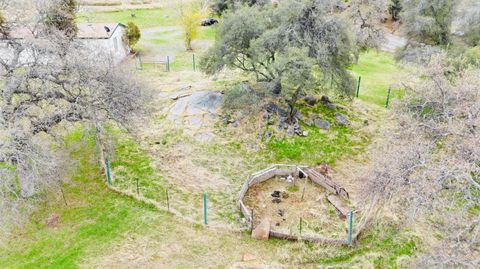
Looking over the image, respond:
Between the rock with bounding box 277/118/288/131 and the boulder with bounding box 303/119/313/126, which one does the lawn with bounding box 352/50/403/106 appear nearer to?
the boulder with bounding box 303/119/313/126

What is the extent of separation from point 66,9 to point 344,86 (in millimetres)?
19647

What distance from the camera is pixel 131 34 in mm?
34438

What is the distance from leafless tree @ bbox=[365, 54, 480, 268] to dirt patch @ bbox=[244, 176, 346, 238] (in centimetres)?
214

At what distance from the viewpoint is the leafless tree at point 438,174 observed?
10836mm

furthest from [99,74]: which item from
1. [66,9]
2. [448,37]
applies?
[448,37]

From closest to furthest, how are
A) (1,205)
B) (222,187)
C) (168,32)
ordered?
(1,205) < (222,187) < (168,32)

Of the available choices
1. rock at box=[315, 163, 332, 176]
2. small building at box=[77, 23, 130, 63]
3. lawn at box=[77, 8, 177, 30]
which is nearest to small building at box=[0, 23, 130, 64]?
small building at box=[77, 23, 130, 63]

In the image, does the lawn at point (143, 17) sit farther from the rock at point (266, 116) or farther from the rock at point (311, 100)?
the rock at point (266, 116)

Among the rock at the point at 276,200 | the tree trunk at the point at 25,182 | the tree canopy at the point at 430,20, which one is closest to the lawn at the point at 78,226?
the tree trunk at the point at 25,182

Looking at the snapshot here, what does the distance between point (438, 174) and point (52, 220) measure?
43.6 ft

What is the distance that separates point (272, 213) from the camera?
17031 millimetres

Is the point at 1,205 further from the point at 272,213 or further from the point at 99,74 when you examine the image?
the point at 272,213

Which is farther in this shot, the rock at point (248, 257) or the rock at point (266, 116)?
the rock at point (266, 116)

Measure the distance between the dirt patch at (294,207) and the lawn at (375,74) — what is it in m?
11.3
